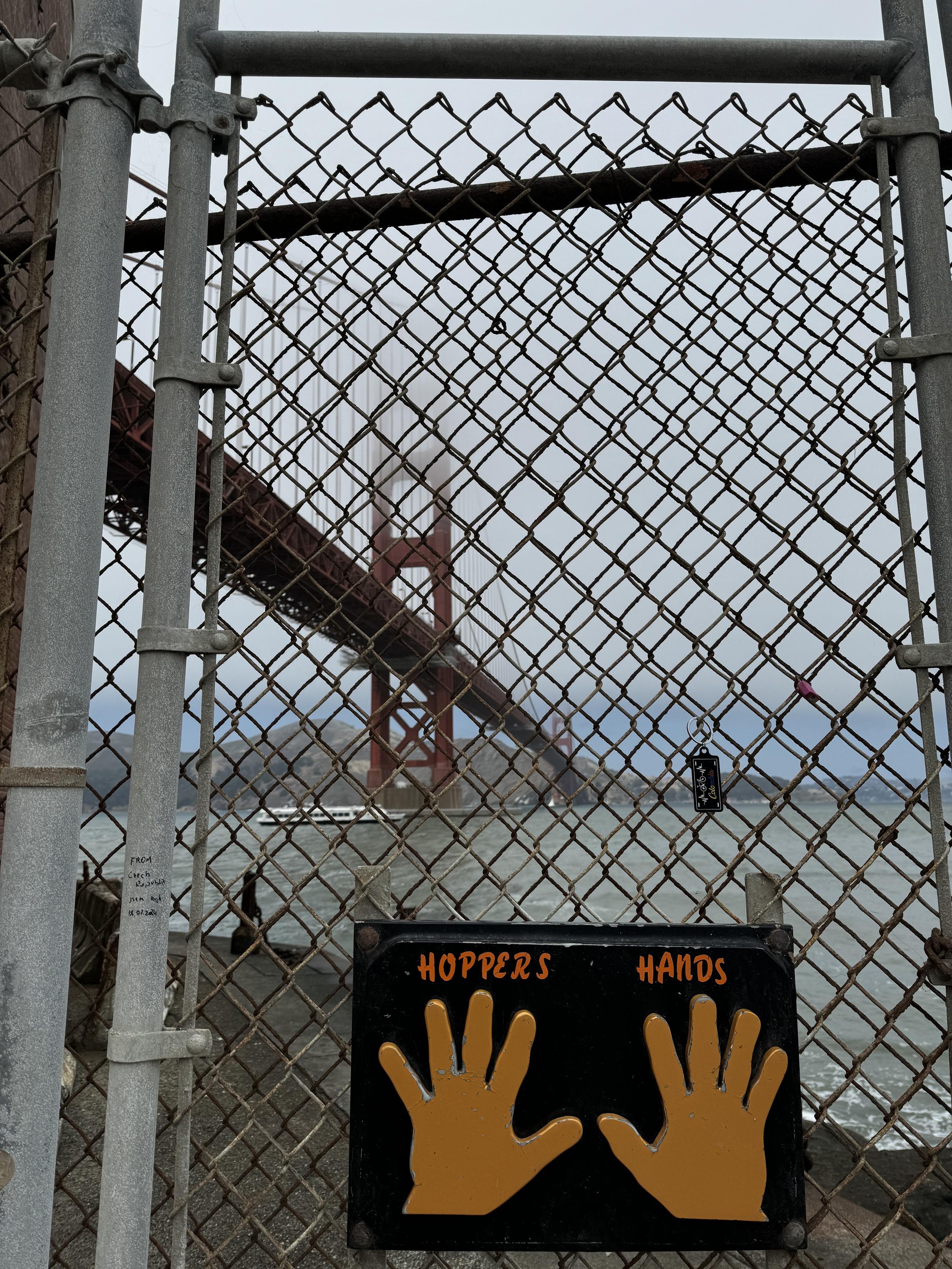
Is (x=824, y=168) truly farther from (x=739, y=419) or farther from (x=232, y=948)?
(x=232, y=948)

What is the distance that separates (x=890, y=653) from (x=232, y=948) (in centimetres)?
757

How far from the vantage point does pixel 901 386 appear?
3.77ft

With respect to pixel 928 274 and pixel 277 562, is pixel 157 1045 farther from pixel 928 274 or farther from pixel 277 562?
pixel 928 274

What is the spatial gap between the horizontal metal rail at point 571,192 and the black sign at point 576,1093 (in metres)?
1.10

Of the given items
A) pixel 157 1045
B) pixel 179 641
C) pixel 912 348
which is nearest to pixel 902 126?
pixel 912 348

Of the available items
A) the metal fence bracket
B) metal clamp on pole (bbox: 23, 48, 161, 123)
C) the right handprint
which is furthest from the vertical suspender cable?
the metal fence bracket

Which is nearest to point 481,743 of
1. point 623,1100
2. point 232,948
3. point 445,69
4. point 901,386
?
point 623,1100

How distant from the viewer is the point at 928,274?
1.13m

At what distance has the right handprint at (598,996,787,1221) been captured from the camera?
0.91 metres

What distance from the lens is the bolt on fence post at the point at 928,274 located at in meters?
1.10

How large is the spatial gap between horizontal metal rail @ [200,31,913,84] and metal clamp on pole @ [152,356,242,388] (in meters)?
0.44

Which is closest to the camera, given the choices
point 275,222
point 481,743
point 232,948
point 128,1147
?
point 128,1147

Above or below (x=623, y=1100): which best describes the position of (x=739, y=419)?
above

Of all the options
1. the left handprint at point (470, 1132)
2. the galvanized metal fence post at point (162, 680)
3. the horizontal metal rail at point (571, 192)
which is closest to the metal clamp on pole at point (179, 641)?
the galvanized metal fence post at point (162, 680)
